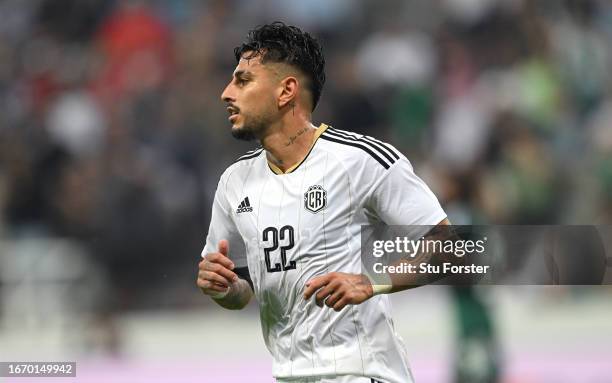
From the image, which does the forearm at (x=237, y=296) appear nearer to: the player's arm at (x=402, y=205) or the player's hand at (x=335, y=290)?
the player's arm at (x=402, y=205)

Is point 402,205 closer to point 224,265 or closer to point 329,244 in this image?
point 329,244

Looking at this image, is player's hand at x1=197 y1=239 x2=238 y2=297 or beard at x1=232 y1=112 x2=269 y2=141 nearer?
player's hand at x1=197 y1=239 x2=238 y2=297

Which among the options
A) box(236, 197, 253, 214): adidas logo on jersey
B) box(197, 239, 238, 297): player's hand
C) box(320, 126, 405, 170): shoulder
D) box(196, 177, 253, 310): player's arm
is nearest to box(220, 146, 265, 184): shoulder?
box(196, 177, 253, 310): player's arm

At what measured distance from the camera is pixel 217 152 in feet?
38.6

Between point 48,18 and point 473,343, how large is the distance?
6.95m

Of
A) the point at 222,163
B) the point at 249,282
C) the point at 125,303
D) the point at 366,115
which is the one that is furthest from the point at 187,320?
the point at 249,282

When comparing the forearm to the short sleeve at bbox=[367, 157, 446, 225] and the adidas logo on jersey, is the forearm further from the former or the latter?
the short sleeve at bbox=[367, 157, 446, 225]

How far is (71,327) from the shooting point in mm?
10617

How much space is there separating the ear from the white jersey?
23 cm

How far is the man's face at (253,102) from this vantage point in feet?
16.4

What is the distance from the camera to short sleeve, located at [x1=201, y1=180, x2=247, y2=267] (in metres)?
5.21

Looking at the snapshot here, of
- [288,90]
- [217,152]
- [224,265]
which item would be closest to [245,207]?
[224,265]

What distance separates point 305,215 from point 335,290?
1.44 feet

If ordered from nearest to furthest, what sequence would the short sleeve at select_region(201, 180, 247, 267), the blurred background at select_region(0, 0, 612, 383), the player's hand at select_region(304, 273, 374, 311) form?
the player's hand at select_region(304, 273, 374, 311) → the short sleeve at select_region(201, 180, 247, 267) → the blurred background at select_region(0, 0, 612, 383)
